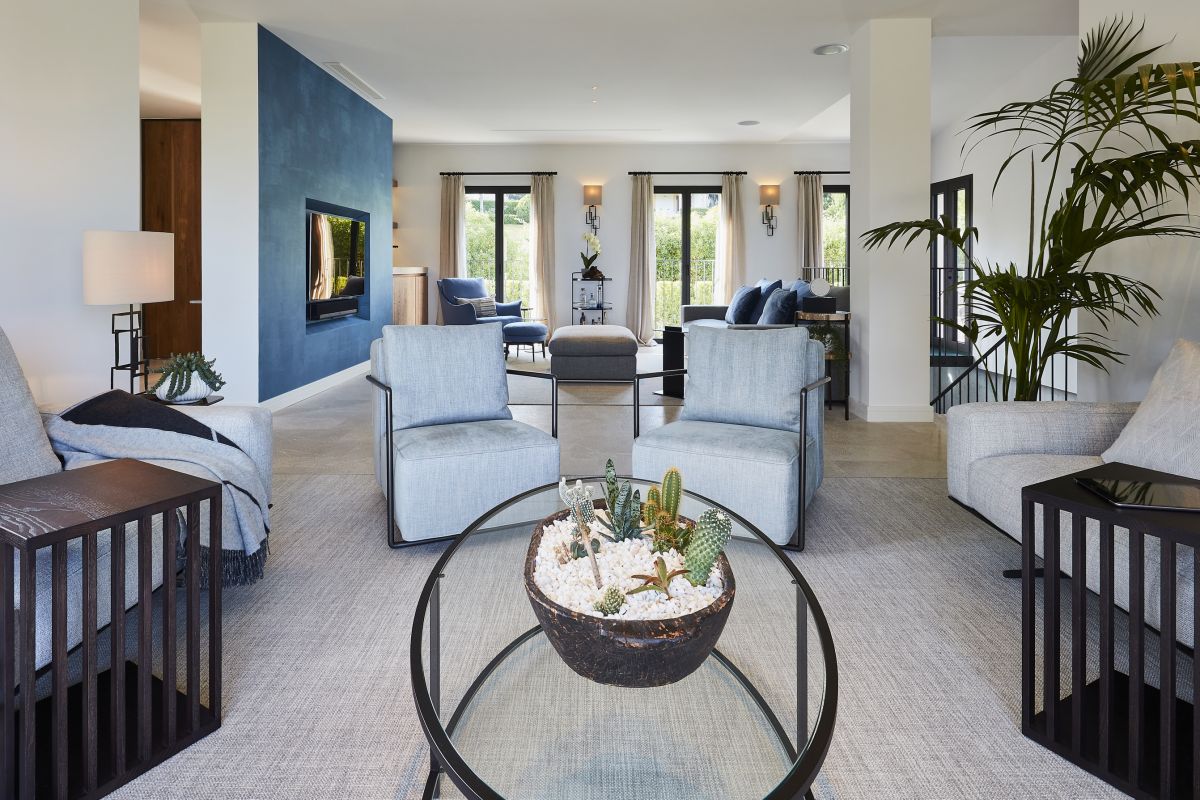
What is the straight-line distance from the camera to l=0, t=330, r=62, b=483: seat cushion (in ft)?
7.15

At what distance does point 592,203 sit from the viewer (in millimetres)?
11484

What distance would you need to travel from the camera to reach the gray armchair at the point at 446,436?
296 cm

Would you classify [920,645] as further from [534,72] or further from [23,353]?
[534,72]

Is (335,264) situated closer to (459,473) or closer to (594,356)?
(594,356)

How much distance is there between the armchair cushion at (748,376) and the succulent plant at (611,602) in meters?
2.11

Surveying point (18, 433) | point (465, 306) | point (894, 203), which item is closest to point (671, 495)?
point (18, 433)

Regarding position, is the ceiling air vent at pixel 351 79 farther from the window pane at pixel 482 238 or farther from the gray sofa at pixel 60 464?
the gray sofa at pixel 60 464

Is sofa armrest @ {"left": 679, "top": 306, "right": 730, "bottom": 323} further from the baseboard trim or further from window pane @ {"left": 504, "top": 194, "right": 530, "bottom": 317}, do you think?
the baseboard trim

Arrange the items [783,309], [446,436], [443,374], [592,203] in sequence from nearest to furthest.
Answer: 1. [446,436]
2. [443,374]
3. [783,309]
4. [592,203]

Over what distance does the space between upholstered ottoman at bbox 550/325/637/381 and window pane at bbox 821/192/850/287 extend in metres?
5.13

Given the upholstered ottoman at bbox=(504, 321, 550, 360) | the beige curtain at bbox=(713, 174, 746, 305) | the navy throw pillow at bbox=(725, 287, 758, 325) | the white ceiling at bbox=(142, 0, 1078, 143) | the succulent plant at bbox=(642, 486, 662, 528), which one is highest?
the white ceiling at bbox=(142, 0, 1078, 143)

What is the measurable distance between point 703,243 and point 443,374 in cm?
880

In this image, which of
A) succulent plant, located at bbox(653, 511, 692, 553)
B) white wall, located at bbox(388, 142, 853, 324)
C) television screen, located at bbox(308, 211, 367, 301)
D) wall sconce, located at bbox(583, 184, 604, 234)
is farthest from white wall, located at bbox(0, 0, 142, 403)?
wall sconce, located at bbox(583, 184, 604, 234)

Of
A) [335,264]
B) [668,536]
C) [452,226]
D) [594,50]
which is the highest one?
[594,50]
